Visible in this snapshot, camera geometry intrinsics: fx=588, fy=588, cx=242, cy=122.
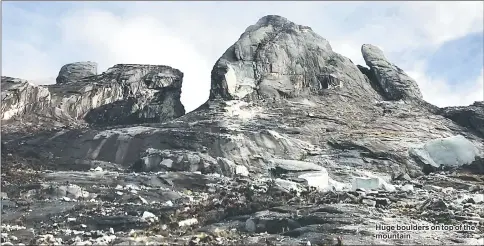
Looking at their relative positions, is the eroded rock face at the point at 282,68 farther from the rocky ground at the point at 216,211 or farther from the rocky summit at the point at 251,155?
the rocky ground at the point at 216,211

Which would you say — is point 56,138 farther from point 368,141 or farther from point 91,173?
point 368,141

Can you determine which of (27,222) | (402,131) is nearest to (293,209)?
(27,222)

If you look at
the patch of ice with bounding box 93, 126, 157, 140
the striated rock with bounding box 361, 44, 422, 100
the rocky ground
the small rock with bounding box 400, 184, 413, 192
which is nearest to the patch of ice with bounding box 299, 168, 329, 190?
the rocky ground

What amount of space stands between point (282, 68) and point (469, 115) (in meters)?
17.4

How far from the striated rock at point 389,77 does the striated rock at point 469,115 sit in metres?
3.62

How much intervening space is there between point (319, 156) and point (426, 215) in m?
16.3

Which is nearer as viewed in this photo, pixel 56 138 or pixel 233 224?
pixel 233 224

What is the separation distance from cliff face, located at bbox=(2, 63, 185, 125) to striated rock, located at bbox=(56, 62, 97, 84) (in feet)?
0.58

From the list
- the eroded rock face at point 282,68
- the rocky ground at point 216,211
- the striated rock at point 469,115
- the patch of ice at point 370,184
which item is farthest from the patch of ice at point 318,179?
the striated rock at point 469,115

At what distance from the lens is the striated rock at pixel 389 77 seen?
5672cm

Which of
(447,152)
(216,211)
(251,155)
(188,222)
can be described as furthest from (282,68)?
(188,222)

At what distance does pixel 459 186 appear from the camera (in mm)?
40000

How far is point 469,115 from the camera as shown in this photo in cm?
5284

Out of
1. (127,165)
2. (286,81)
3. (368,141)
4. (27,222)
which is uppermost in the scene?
(286,81)
